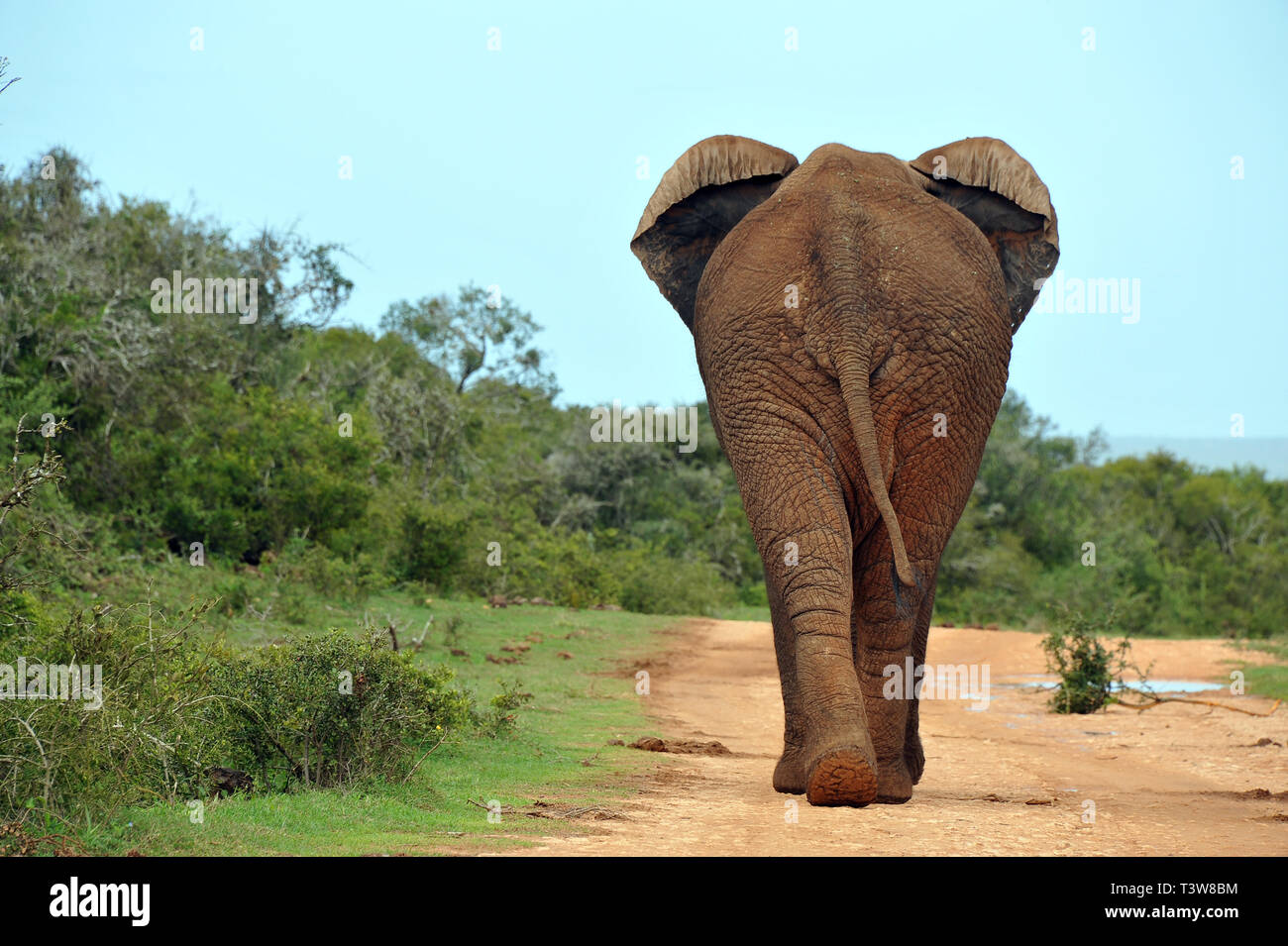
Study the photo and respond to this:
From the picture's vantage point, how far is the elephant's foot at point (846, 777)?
542cm

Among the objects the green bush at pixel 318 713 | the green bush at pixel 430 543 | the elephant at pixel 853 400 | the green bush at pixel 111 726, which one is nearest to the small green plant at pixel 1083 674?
the elephant at pixel 853 400

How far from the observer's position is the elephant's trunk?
5875mm

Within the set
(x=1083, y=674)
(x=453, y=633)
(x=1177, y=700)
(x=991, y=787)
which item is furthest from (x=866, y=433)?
(x=1177, y=700)

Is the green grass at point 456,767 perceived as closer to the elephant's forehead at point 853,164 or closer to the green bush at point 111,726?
the green bush at point 111,726

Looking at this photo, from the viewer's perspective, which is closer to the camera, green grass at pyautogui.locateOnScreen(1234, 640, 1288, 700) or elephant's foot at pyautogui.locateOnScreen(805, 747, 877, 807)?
elephant's foot at pyautogui.locateOnScreen(805, 747, 877, 807)

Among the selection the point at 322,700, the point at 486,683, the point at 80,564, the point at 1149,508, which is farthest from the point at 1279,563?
the point at 322,700

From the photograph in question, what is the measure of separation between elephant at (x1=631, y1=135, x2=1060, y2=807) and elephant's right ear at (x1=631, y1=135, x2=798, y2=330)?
0.45 m

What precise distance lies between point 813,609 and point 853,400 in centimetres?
98

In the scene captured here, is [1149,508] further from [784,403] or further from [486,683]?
[784,403]

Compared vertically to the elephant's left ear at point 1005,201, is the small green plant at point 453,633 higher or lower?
lower

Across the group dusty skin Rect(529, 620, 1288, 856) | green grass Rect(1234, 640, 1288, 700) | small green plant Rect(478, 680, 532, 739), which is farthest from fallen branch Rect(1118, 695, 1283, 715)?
small green plant Rect(478, 680, 532, 739)

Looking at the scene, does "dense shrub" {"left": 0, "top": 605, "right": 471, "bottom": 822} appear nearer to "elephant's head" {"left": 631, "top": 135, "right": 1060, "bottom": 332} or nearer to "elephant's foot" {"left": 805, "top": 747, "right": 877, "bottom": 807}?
"elephant's foot" {"left": 805, "top": 747, "right": 877, "bottom": 807}

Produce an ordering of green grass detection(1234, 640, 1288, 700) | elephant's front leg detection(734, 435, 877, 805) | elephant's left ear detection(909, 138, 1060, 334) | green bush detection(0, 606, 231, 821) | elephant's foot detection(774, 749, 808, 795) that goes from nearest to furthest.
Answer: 1. green bush detection(0, 606, 231, 821)
2. elephant's front leg detection(734, 435, 877, 805)
3. elephant's foot detection(774, 749, 808, 795)
4. elephant's left ear detection(909, 138, 1060, 334)
5. green grass detection(1234, 640, 1288, 700)
